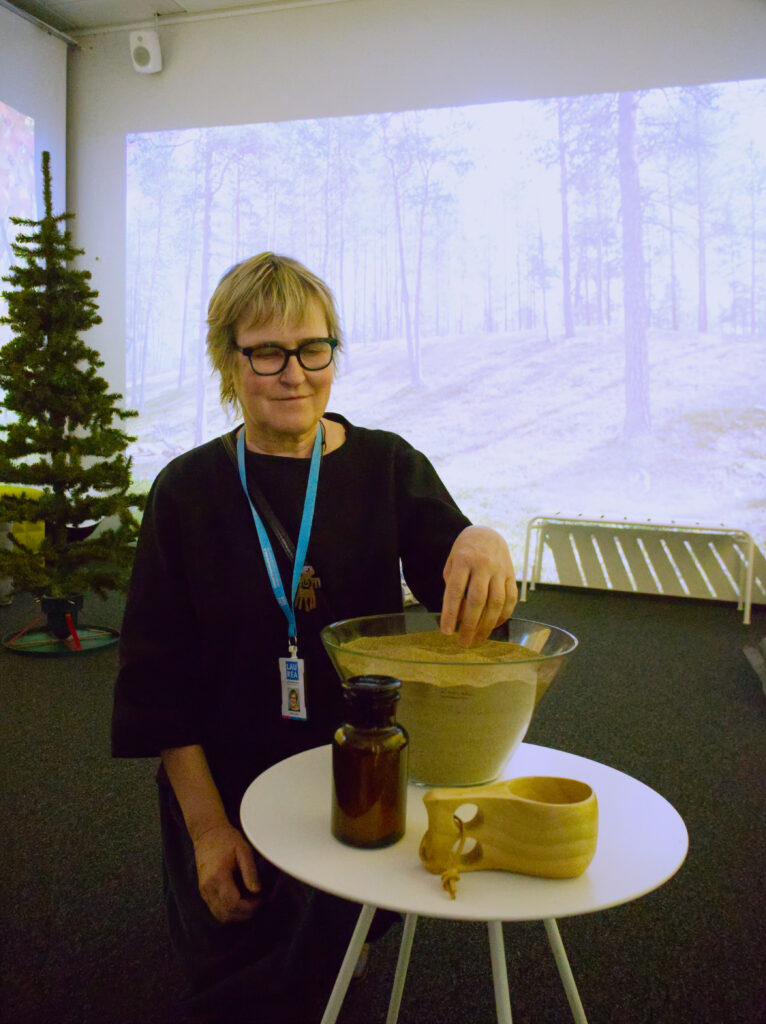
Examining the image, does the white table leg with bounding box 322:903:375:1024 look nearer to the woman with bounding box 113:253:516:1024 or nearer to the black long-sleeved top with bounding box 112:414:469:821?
the woman with bounding box 113:253:516:1024

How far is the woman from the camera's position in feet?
3.21

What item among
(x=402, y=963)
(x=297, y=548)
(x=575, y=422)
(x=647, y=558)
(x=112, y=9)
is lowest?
(x=402, y=963)

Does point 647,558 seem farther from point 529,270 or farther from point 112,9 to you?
point 112,9

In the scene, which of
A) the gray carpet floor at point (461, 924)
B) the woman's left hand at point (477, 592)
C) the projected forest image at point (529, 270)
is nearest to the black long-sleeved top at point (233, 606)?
the woman's left hand at point (477, 592)

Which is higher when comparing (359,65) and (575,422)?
(359,65)

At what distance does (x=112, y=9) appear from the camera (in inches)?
215

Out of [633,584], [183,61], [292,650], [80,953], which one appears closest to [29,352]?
[80,953]

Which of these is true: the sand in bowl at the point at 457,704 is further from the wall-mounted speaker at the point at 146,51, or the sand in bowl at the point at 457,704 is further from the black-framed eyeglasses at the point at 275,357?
the wall-mounted speaker at the point at 146,51

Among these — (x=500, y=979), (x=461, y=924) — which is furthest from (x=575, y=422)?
(x=500, y=979)

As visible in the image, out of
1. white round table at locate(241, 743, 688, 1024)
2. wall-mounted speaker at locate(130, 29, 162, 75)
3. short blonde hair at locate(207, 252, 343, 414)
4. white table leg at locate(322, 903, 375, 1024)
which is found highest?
wall-mounted speaker at locate(130, 29, 162, 75)

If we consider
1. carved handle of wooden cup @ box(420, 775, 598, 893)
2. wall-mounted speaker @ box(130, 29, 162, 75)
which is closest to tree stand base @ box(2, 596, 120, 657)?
carved handle of wooden cup @ box(420, 775, 598, 893)

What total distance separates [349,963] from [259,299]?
0.84 metres

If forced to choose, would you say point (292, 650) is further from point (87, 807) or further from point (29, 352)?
point (29, 352)

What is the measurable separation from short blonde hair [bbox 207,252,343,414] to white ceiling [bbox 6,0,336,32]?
4.99 m
